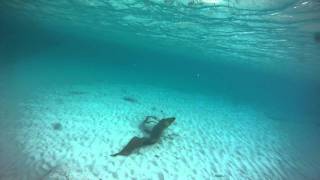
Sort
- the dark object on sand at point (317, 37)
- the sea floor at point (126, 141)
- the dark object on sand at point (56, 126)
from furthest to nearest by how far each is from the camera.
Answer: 1. the dark object on sand at point (317, 37)
2. the dark object on sand at point (56, 126)
3. the sea floor at point (126, 141)

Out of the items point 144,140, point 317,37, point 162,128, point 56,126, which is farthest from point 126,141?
point 317,37

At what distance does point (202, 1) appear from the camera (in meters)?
13.9

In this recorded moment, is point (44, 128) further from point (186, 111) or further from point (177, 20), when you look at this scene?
point (177, 20)

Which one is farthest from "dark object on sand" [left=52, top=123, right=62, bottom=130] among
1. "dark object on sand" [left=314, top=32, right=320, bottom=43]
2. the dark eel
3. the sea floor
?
"dark object on sand" [left=314, top=32, right=320, bottom=43]

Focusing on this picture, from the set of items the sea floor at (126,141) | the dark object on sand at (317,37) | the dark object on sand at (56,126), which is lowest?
the sea floor at (126,141)

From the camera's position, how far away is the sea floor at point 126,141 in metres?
9.20

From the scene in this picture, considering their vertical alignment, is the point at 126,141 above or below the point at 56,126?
below

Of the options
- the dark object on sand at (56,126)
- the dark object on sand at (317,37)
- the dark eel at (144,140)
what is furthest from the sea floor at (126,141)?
the dark object on sand at (317,37)

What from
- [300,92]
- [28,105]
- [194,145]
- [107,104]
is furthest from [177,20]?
[300,92]

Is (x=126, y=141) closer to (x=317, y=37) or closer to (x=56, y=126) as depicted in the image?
(x=56, y=126)

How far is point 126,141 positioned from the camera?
39.4 feet

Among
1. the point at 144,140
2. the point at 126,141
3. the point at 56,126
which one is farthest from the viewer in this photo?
the point at 56,126

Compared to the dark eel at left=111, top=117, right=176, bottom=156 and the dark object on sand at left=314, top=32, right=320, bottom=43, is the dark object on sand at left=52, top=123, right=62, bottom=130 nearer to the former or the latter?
the dark eel at left=111, top=117, right=176, bottom=156

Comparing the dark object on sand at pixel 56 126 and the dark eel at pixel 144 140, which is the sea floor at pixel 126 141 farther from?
the dark eel at pixel 144 140
